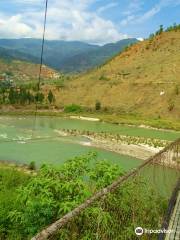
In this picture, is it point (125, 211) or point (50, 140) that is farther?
point (50, 140)

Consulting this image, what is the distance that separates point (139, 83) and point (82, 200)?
58623 millimetres

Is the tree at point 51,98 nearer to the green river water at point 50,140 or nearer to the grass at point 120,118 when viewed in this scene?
the grass at point 120,118

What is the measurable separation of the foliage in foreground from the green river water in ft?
51.5

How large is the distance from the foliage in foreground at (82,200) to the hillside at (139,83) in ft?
148

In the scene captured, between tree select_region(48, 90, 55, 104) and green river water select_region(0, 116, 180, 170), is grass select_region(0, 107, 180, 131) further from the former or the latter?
tree select_region(48, 90, 55, 104)

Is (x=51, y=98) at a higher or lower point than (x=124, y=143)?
higher

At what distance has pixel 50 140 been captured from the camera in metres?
36.9

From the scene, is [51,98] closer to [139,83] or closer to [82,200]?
[139,83]

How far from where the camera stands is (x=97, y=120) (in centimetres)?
5166

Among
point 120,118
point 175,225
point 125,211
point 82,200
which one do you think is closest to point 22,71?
point 120,118

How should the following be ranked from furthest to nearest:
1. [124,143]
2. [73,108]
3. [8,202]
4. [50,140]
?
[73,108]
[50,140]
[124,143]
[8,202]

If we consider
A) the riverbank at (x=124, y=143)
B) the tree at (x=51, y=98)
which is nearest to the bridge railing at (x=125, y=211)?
the riverbank at (x=124, y=143)

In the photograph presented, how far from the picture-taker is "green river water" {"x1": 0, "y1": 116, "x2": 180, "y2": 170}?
94.4 feet

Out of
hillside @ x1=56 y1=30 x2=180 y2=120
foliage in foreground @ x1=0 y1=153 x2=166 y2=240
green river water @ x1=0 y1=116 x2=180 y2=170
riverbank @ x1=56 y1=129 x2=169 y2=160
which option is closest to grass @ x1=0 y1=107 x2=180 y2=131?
green river water @ x1=0 y1=116 x2=180 y2=170
